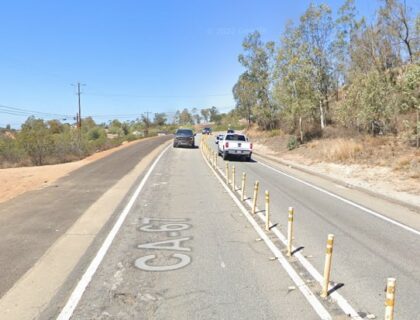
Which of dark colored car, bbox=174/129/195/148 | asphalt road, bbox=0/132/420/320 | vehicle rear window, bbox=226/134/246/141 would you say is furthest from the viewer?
dark colored car, bbox=174/129/195/148

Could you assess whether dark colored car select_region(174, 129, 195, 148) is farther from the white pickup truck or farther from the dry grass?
the dry grass

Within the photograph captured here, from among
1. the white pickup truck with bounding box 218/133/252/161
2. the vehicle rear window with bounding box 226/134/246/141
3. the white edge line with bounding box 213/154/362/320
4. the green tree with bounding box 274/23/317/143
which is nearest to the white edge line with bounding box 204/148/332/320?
the white edge line with bounding box 213/154/362/320

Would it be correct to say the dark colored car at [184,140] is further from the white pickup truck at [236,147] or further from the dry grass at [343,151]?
the dry grass at [343,151]

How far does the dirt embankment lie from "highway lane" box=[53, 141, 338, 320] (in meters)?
7.16

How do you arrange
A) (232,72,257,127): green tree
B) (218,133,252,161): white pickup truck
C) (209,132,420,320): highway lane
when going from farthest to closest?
(232,72,257,127): green tree
(218,133,252,161): white pickup truck
(209,132,420,320): highway lane

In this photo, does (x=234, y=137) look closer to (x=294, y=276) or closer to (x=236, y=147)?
(x=236, y=147)

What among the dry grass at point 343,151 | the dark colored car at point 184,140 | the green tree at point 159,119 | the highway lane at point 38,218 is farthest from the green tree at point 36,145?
the green tree at point 159,119

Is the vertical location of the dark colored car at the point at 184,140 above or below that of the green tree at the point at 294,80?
below

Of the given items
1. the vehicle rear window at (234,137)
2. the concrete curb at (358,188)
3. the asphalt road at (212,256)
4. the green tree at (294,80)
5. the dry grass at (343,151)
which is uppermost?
the green tree at (294,80)

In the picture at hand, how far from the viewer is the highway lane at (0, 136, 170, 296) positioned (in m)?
7.05

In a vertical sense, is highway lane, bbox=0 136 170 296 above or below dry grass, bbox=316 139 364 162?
below

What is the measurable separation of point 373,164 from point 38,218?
16994 mm

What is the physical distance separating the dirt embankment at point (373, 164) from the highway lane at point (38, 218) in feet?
32.1

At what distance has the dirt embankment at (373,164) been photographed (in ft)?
53.8
